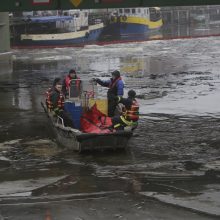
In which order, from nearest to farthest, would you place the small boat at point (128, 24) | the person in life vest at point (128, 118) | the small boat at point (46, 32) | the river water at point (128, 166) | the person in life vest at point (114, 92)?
the river water at point (128, 166) < the person in life vest at point (128, 118) < the person in life vest at point (114, 92) < the small boat at point (46, 32) < the small boat at point (128, 24)

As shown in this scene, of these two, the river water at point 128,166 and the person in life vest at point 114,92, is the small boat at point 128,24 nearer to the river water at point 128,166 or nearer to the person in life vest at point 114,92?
the river water at point 128,166

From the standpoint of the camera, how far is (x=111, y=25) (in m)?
81.9

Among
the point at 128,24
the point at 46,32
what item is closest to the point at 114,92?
the point at 46,32

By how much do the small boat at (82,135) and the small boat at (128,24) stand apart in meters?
65.2

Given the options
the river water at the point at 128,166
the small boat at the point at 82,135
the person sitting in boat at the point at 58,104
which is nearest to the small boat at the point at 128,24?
the river water at the point at 128,166

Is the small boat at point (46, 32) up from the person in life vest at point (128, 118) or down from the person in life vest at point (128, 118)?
up

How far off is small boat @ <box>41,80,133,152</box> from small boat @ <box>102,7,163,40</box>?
Result: 65.2 meters

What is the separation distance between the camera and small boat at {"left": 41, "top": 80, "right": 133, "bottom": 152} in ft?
43.3

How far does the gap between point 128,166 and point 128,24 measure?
72755mm

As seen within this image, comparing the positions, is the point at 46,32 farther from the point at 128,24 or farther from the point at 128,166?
the point at 128,166

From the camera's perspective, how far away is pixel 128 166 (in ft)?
41.2

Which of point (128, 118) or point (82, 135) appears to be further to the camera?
point (128, 118)

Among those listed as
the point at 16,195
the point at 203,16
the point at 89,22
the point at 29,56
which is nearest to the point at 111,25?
the point at 89,22

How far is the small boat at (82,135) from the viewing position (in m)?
13.2
